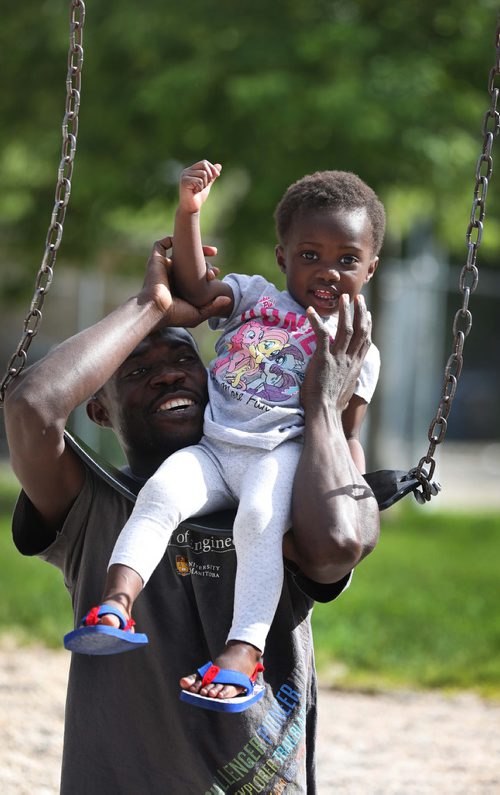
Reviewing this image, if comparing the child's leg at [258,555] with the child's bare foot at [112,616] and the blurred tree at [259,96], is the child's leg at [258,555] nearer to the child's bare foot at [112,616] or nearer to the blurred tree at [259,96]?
the child's bare foot at [112,616]

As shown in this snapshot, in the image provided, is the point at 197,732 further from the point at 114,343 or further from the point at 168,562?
the point at 114,343

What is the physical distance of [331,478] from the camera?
2568mm

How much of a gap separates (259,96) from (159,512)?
7043 mm

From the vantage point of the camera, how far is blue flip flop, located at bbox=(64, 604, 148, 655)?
7.54ft

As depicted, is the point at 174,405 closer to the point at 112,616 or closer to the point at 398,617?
the point at 112,616

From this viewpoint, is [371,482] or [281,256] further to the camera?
[281,256]

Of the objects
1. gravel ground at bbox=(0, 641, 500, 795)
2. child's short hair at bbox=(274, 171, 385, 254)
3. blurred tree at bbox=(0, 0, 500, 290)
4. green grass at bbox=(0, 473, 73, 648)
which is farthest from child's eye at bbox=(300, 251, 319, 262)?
blurred tree at bbox=(0, 0, 500, 290)

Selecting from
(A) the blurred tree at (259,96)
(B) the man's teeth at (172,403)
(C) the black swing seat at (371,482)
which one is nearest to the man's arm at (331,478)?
(C) the black swing seat at (371,482)

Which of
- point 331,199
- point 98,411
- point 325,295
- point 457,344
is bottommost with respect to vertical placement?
point 98,411

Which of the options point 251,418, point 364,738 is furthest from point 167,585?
point 364,738

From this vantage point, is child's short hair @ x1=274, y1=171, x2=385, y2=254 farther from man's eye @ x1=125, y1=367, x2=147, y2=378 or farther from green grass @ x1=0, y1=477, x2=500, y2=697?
green grass @ x1=0, y1=477, x2=500, y2=697

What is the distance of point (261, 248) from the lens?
12227 mm

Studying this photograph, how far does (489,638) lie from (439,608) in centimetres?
80

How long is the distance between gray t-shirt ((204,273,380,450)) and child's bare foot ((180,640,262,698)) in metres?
0.48
